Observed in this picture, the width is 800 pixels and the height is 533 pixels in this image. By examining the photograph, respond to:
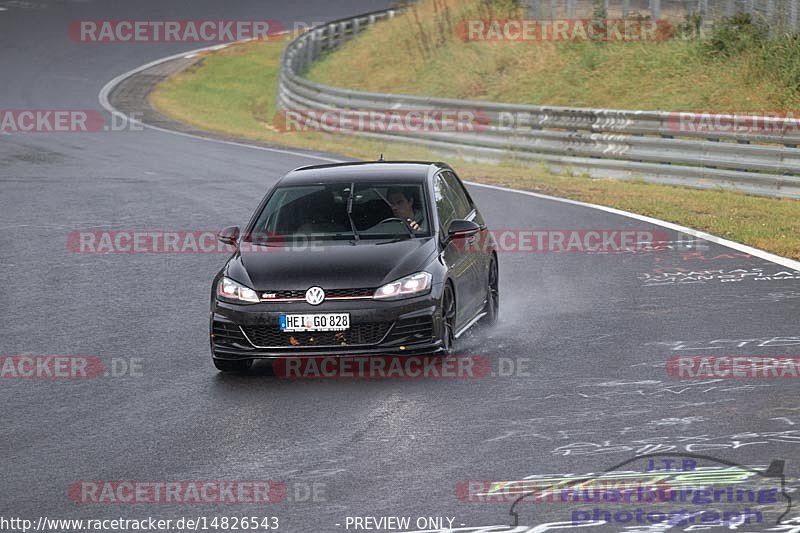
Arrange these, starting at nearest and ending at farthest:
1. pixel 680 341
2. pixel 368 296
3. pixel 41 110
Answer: pixel 368 296 < pixel 680 341 < pixel 41 110

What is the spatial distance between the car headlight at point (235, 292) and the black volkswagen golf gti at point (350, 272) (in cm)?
1

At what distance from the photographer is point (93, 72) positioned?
1858 inches

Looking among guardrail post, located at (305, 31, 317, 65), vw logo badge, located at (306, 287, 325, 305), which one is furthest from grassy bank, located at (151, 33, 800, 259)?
vw logo badge, located at (306, 287, 325, 305)

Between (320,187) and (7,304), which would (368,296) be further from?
(7,304)

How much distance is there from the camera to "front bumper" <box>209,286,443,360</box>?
33.0ft

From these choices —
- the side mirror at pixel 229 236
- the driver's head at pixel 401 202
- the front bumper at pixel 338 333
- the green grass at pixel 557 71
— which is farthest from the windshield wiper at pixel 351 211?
the green grass at pixel 557 71

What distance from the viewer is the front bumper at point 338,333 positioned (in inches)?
396

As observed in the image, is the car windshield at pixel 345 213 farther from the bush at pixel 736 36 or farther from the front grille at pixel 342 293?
the bush at pixel 736 36

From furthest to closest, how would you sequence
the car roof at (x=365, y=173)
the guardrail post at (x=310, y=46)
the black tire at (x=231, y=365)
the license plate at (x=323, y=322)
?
1. the guardrail post at (x=310, y=46)
2. the car roof at (x=365, y=173)
3. the black tire at (x=231, y=365)
4. the license plate at (x=323, y=322)

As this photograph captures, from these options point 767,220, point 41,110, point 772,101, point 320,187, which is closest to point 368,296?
point 320,187

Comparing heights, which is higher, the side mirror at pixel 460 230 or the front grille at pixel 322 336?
the side mirror at pixel 460 230

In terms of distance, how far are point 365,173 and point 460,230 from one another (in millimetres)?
1136

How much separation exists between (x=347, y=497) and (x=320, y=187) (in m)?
4.92

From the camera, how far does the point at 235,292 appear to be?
407 inches
